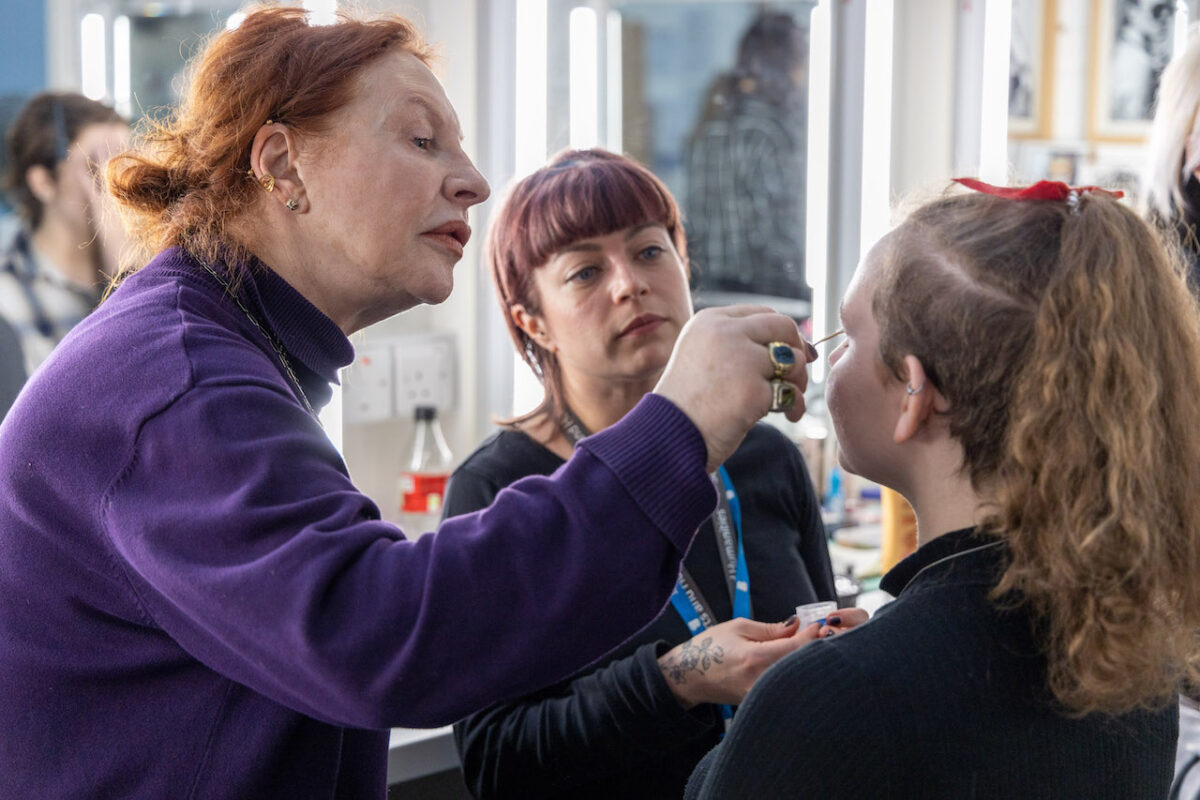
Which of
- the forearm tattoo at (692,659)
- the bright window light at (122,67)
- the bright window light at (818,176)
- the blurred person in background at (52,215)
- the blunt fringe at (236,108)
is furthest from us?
the bright window light at (818,176)

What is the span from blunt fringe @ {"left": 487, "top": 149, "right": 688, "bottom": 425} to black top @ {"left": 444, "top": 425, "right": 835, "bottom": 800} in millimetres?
204

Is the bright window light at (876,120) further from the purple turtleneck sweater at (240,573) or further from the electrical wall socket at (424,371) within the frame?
the purple turtleneck sweater at (240,573)

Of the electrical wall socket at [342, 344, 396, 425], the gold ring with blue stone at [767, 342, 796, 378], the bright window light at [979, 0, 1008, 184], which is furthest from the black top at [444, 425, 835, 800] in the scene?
the bright window light at [979, 0, 1008, 184]

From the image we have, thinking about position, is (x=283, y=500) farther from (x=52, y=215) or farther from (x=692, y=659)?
(x=52, y=215)

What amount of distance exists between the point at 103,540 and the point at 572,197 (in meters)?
0.87

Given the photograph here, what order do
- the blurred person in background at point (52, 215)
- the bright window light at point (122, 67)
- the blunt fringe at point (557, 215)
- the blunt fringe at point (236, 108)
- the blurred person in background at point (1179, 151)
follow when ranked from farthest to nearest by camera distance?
the blurred person in background at point (1179, 151)
the bright window light at point (122, 67)
the blurred person in background at point (52, 215)
the blunt fringe at point (557, 215)
the blunt fringe at point (236, 108)

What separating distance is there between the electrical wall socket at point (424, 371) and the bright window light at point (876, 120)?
1233 millimetres

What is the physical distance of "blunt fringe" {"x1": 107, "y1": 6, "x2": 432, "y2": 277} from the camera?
97 cm

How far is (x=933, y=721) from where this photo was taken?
787 mm

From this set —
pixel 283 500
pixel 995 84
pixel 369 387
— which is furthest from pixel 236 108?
pixel 995 84

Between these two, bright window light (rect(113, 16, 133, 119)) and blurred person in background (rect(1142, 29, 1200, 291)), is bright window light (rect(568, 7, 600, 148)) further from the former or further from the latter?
blurred person in background (rect(1142, 29, 1200, 291))

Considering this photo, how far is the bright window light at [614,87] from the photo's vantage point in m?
2.52

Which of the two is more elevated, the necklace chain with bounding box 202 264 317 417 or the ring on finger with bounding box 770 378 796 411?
the necklace chain with bounding box 202 264 317 417

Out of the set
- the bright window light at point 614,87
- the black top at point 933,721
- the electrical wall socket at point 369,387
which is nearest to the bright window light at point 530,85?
the bright window light at point 614,87
